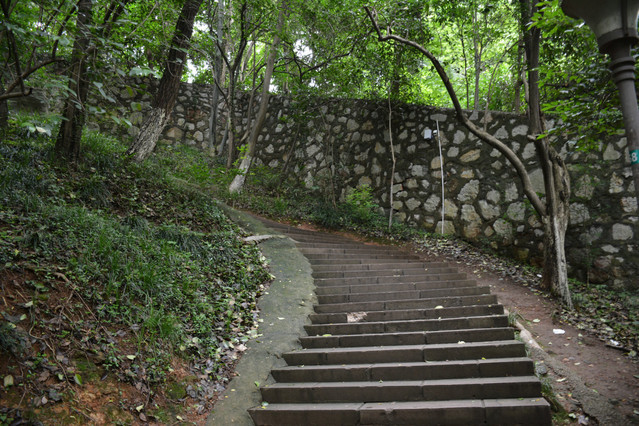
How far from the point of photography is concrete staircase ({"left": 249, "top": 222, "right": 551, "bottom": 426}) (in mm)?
3248

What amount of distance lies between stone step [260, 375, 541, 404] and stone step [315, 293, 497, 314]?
150 centimetres

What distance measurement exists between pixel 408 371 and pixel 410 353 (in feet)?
0.89

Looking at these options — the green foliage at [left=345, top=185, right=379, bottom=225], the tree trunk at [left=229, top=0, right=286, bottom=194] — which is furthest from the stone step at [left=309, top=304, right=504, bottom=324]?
the tree trunk at [left=229, top=0, right=286, bottom=194]

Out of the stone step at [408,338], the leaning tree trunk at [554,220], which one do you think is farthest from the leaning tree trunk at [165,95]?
the leaning tree trunk at [554,220]

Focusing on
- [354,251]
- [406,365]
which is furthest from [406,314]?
[354,251]

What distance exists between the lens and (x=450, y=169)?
9.20 metres

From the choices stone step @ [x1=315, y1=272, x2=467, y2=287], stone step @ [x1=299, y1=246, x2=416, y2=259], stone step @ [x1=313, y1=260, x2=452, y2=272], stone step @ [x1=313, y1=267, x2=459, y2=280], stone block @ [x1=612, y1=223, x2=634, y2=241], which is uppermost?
stone block @ [x1=612, y1=223, x2=634, y2=241]

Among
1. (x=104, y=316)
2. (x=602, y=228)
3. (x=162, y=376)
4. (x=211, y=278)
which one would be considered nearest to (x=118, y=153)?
(x=211, y=278)

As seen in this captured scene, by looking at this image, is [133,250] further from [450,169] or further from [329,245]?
[450,169]

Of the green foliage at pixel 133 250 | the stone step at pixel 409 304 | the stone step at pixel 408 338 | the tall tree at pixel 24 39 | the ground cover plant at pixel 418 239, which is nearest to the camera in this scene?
the tall tree at pixel 24 39

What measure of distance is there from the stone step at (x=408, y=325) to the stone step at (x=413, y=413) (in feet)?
3.89

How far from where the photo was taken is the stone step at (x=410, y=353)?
3766mm

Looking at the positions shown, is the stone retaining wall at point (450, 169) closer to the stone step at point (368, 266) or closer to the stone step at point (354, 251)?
the stone step at point (354, 251)

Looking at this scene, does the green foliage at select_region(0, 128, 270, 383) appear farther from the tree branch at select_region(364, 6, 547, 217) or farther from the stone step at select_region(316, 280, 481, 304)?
the tree branch at select_region(364, 6, 547, 217)
